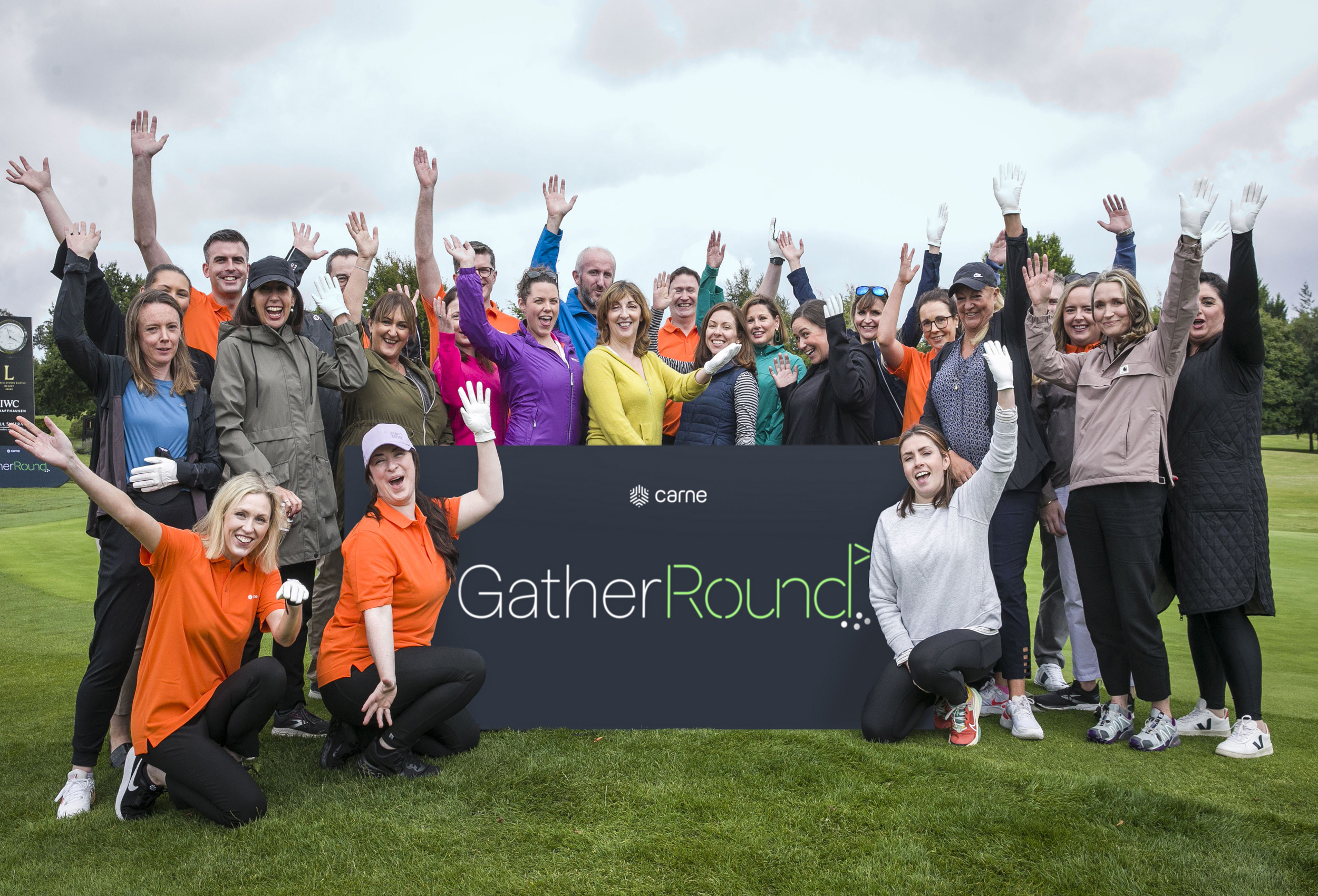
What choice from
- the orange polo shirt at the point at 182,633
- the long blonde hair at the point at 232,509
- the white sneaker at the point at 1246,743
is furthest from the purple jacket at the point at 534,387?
the white sneaker at the point at 1246,743

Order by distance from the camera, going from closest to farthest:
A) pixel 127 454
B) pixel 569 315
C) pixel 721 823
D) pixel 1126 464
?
pixel 721 823 → pixel 127 454 → pixel 1126 464 → pixel 569 315

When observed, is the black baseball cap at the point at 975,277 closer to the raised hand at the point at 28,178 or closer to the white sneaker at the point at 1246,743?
the white sneaker at the point at 1246,743

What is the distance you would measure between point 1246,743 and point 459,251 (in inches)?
168

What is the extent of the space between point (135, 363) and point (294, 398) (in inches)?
24.9

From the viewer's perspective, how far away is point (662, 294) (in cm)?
573

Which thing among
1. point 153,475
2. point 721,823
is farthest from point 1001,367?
point 153,475

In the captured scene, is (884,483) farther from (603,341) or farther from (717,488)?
(603,341)

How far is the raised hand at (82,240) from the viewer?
361cm

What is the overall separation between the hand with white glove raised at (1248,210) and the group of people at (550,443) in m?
0.01

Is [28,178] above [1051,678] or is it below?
above

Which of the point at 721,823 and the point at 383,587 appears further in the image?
the point at 383,587

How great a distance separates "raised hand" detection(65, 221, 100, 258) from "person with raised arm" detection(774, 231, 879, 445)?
10.4 feet

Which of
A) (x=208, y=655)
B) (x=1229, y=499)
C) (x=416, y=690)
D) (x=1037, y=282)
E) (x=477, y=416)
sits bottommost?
(x=416, y=690)

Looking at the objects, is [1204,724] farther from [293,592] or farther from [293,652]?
[293,652]
